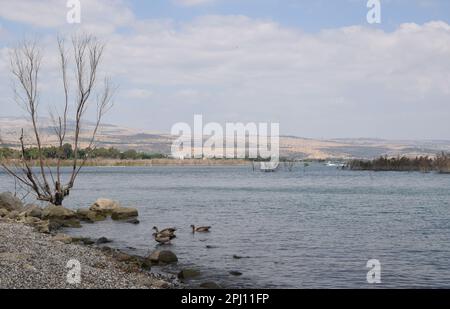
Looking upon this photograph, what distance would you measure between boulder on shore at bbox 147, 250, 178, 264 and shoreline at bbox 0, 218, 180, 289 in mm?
869

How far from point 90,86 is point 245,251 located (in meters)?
17.7

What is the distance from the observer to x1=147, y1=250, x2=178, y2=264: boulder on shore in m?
20.3

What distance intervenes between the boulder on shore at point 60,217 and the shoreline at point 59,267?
9.03 meters

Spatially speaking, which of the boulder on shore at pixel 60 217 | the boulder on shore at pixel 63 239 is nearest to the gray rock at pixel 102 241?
the boulder on shore at pixel 63 239

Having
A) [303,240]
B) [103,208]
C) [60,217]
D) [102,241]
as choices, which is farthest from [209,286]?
[103,208]

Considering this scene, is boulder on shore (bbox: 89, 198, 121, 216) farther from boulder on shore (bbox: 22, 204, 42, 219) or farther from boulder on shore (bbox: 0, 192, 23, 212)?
boulder on shore (bbox: 22, 204, 42, 219)

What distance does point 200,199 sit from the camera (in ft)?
181

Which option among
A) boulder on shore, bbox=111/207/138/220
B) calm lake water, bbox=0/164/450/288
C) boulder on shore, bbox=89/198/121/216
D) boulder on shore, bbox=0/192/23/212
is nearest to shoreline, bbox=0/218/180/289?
calm lake water, bbox=0/164/450/288

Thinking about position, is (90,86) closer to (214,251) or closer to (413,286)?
(214,251)

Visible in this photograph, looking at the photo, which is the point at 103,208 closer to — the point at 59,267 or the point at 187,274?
the point at 187,274

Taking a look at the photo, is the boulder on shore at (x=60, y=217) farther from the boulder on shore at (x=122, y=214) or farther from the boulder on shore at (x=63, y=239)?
the boulder on shore at (x=63, y=239)

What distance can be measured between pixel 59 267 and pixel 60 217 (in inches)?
736
